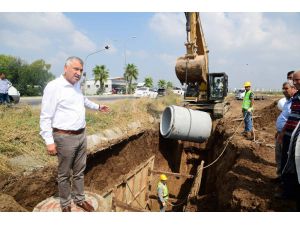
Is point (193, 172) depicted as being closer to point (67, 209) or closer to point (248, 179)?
point (248, 179)

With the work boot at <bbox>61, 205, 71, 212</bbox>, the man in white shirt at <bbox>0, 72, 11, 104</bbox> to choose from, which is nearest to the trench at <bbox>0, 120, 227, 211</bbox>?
the work boot at <bbox>61, 205, 71, 212</bbox>

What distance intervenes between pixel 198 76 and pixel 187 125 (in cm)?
384

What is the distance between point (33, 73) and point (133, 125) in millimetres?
44304

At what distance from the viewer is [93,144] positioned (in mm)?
8930

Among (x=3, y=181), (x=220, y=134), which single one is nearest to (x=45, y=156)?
(x=3, y=181)

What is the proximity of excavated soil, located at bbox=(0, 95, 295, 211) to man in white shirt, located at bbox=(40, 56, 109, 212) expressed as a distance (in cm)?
141

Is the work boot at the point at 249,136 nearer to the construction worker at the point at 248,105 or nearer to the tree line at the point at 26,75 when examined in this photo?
the construction worker at the point at 248,105

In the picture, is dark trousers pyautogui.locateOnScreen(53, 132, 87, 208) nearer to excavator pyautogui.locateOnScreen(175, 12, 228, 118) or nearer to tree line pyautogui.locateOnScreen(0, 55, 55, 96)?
excavator pyautogui.locateOnScreen(175, 12, 228, 118)

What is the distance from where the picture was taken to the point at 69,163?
12.6 feet

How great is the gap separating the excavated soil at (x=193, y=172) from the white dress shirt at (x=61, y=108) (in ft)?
5.77

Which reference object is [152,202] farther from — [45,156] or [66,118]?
[66,118]

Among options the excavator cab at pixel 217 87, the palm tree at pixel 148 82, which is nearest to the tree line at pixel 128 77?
the palm tree at pixel 148 82

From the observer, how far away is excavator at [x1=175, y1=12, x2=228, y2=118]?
11123mm

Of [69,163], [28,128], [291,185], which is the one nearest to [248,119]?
[291,185]
